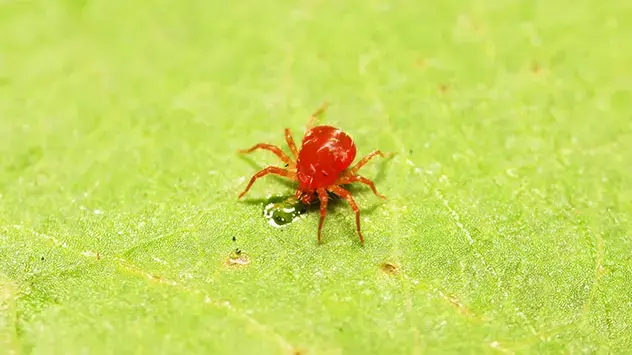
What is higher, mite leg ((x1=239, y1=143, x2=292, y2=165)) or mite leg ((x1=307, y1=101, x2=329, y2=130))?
mite leg ((x1=307, y1=101, x2=329, y2=130))

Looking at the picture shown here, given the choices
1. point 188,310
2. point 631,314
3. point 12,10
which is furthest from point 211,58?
point 631,314

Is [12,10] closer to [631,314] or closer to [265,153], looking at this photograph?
[265,153]

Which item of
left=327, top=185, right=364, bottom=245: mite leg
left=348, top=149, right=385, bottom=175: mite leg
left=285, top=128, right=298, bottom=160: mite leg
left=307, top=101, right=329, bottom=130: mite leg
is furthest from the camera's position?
left=307, top=101, right=329, bottom=130: mite leg

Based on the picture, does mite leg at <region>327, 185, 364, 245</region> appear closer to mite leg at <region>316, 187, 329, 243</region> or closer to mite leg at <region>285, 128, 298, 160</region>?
mite leg at <region>316, 187, 329, 243</region>

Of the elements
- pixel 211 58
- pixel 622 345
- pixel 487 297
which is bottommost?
pixel 622 345

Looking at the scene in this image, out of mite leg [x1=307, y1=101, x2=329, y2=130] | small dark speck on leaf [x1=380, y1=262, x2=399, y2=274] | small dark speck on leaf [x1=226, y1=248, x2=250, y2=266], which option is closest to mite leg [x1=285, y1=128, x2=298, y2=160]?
mite leg [x1=307, y1=101, x2=329, y2=130]

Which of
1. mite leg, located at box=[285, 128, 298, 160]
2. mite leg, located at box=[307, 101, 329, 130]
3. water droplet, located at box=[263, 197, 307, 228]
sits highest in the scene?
mite leg, located at box=[307, 101, 329, 130]

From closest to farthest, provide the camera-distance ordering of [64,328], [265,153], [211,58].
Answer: [64,328]
[265,153]
[211,58]
